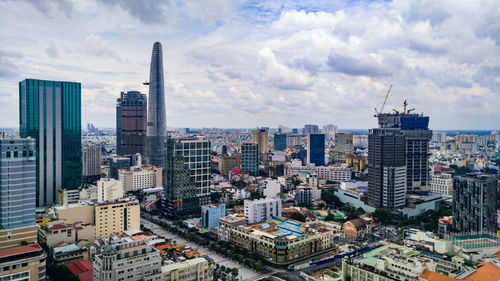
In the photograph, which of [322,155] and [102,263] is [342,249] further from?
[322,155]

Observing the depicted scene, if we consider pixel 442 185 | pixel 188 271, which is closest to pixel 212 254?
pixel 188 271

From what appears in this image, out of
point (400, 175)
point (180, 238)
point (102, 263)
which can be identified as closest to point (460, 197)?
point (400, 175)

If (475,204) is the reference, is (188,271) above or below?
below

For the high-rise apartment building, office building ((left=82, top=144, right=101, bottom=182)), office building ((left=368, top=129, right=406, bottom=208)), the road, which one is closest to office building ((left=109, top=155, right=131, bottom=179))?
office building ((left=82, top=144, right=101, bottom=182))

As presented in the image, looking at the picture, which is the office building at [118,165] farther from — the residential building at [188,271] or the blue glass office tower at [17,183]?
the residential building at [188,271]

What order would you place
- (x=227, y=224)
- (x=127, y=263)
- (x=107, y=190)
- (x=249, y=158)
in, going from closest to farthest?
(x=127, y=263), (x=227, y=224), (x=107, y=190), (x=249, y=158)

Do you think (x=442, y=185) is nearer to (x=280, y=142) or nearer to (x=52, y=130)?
(x=52, y=130)

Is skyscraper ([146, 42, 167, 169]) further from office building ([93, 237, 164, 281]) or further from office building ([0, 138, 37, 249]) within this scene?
office building ([93, 237, 164, 281])
